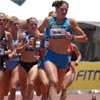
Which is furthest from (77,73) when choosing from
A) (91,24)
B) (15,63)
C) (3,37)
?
(3,37)

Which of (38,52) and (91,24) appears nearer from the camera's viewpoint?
(38,52)

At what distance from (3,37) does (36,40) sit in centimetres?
65

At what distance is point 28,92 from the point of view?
825 cm

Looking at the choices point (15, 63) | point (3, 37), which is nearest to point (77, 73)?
point (15, 63)

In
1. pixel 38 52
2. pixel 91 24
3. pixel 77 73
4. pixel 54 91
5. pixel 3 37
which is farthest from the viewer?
pixel 91 24

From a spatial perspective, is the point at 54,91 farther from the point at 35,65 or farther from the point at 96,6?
the point at 96,6

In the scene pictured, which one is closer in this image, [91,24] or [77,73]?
[77,73]

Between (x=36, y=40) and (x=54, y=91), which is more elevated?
(x=36, y=40)

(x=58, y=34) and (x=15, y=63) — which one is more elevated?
(x=58, y=34)

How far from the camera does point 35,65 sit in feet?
27.6

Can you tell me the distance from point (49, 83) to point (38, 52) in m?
1.25

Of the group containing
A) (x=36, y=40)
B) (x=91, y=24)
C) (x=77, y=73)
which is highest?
(x=36, y=40)

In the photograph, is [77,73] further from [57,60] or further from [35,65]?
[57,60]

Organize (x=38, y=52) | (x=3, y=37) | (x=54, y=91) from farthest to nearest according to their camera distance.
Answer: (x=38, y=52) < (x=3, y=37) < (x=54, y=91)
